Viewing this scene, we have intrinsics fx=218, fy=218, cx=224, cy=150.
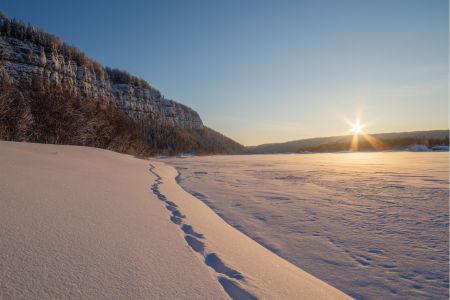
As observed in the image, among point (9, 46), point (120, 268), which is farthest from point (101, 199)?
point (9, 46)

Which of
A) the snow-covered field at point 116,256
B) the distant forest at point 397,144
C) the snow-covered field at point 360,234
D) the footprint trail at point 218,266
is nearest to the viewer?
the snow-covered field at point 116,256

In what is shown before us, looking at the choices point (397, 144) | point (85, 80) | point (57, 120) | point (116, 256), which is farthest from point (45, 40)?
point (397, 144)

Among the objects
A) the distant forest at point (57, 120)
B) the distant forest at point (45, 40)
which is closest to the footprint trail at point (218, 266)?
the distant forest at point (57, 120)

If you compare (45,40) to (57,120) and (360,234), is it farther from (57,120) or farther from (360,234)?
(360,234)

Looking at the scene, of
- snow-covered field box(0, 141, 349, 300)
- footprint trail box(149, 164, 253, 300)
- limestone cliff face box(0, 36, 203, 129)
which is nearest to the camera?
snow-covered field box(0, 141, 349, 300)

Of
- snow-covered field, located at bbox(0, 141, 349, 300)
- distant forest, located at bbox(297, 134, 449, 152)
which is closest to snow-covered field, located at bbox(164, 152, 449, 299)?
snow-covered field, located at bbox(0, 141, 349, 300)

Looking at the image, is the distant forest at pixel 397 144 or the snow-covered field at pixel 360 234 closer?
the snow-covered field at pixel 360 234

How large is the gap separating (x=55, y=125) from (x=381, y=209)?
2195 centimetres

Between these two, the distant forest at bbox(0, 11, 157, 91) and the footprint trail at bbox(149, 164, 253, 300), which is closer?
the footprint trail at bbox(149, 164, 253, 300)

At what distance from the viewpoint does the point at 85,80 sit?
241ft

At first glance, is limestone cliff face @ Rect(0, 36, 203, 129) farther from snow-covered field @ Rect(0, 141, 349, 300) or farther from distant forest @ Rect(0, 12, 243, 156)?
snow-covered field @ Rect(0, 141, 349, 300)

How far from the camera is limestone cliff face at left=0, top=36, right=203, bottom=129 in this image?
179ft

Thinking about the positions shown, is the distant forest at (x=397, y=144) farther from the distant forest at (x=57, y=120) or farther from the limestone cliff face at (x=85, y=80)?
the limestone cliff face at (x=85, y=80)

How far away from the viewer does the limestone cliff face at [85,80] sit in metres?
54.5
